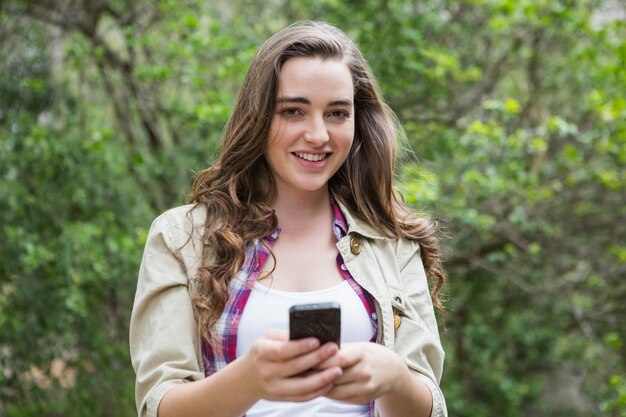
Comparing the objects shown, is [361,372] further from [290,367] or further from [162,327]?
[162,327]

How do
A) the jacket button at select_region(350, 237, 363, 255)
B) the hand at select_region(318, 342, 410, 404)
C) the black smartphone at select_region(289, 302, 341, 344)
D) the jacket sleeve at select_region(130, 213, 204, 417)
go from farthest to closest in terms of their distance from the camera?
the jacket button at select_region(350, 237, 363, 255) → the jacket sleeve at select_region(130, 213, 204, 417) → the hand at select_region(318, 342, 410, 404) → the black smartphone at select_region(289, 302, 341, 344)

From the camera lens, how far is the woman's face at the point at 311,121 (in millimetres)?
2119

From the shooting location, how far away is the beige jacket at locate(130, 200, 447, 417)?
6.55 feet

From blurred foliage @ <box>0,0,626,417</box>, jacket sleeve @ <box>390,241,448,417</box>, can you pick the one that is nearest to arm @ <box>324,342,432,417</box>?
jacket sleeve @ <box>390,241,448,417</box>

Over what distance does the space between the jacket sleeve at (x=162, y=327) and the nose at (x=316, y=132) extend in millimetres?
398

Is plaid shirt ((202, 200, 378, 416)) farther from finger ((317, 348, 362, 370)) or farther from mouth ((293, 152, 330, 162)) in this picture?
finger ((317, 348, 362, 370))

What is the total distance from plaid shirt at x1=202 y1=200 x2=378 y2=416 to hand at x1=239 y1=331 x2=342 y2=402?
325 millimetres

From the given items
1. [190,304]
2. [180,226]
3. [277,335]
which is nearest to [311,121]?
[180,226]

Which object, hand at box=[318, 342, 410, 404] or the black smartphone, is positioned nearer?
the black smartphone

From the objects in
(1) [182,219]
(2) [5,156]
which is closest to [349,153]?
(1) [182,219]

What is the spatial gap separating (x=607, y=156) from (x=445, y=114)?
3.75ft

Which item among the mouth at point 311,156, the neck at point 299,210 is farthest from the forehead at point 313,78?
the neck at point 299,210

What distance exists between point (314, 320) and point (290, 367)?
Answer: 0.35 feet

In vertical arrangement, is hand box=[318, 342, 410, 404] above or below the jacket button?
below
